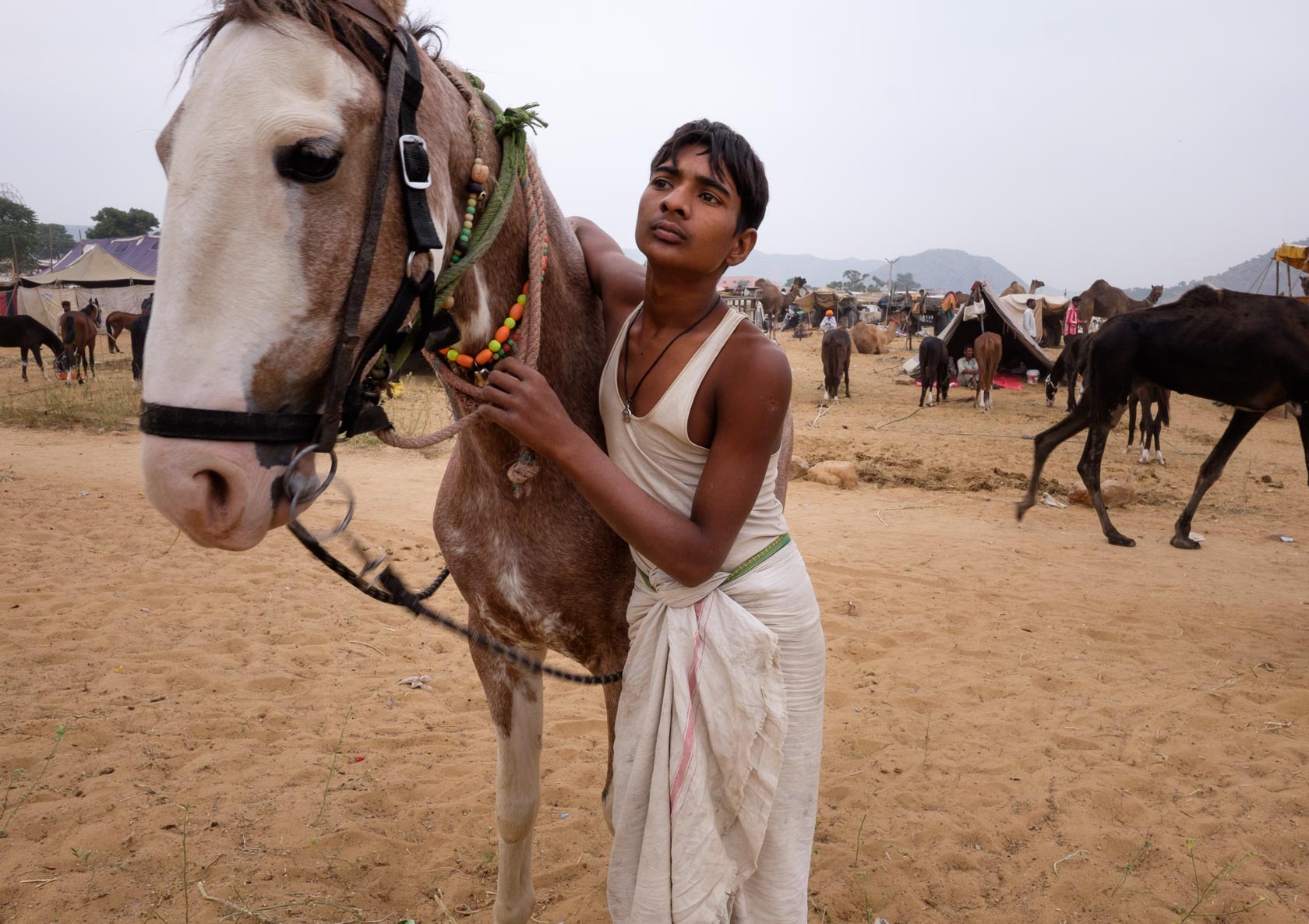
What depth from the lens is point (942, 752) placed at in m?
3.85

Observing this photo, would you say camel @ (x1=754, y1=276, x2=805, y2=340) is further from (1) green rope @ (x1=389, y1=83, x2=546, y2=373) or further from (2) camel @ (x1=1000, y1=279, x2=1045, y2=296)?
(1) green rope @ (x1=389, y1=83, x2=546, y2=373)

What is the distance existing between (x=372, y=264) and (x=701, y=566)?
30.9 inches

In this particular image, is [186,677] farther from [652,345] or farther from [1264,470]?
[1264,470]

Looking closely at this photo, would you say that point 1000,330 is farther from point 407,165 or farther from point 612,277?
point 407,165

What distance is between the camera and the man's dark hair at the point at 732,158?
1.52m

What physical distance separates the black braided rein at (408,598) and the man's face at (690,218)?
824mm

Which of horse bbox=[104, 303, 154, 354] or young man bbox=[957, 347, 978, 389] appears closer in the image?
young man bbox=[957, 347, 978, 389]

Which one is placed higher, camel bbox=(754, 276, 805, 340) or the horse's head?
camel bbox=(754, 276, 805, 340)

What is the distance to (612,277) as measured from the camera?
75.7 inches

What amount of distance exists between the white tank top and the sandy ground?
1933 millimetres

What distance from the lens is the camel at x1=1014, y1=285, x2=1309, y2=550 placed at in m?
6.75

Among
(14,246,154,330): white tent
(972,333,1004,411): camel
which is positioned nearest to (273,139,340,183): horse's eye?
(972,333,1004,411): camel

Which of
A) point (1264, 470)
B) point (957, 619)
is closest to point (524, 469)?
point (957, 619)

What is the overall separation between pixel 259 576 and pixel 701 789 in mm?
5068
